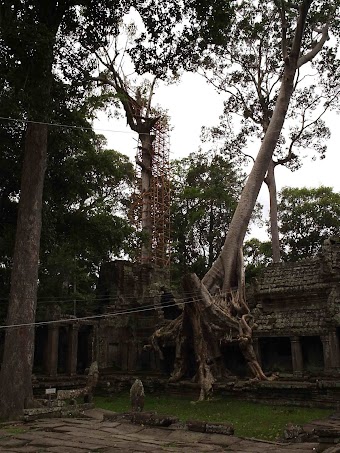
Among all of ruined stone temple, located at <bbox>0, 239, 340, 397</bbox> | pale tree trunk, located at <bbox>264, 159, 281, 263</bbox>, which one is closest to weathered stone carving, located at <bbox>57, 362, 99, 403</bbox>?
ruined stone temple, located at <bbox>0, 239, 340, 397</bbox>

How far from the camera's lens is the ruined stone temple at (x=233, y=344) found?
1420cm

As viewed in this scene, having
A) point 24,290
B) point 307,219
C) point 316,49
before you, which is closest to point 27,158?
point 24,290

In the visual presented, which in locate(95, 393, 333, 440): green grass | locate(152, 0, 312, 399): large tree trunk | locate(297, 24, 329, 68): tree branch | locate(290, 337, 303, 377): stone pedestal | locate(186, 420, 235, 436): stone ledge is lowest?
locate(95, 393, 333, 440): green grass

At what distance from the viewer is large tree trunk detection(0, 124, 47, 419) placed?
966cm

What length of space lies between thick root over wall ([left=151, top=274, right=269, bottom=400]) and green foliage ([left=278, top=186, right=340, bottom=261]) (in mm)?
21243

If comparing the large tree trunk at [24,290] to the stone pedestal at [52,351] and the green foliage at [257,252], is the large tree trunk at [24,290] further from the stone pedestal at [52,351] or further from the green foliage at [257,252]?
the green foliage at [257,252]

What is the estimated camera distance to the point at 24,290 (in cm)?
1040

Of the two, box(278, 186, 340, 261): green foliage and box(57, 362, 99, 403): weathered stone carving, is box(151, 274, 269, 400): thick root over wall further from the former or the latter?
box(278, 186, 340, 261): green foliage

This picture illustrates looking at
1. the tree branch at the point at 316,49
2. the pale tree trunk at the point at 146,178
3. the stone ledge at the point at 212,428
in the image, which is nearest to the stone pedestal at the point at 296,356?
the stone ledge at the point at 212,428

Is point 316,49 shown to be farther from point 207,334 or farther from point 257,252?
point 257,252

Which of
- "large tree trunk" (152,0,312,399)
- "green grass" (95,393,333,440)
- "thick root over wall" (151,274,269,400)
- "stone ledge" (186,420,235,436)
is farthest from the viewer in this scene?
"large tree trunk" (152,0,312,399)

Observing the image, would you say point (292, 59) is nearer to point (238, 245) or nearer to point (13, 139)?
point (238, 245)

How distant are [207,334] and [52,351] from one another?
7.09 meters

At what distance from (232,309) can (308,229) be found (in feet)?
72.3
